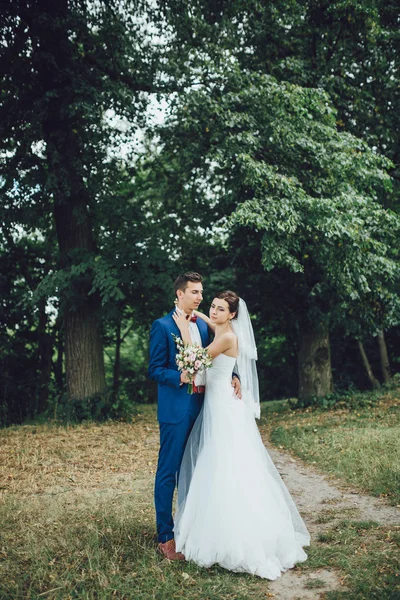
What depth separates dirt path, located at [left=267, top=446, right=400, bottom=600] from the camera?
409 cm

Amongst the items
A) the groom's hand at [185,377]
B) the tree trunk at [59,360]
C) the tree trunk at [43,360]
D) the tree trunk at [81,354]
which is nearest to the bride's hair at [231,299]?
the groom's hand at [185,377]

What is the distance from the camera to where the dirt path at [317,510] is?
4090mm

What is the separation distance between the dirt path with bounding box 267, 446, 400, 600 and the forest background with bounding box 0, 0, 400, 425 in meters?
4.16

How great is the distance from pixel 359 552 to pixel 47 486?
4.33 m

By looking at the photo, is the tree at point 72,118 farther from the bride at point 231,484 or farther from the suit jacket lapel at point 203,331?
the bride at point 231,484

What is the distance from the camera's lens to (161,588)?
4098 mm

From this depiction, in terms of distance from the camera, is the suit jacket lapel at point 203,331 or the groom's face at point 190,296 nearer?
the groom's face at point 190,296

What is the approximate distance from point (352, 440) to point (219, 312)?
5.19m

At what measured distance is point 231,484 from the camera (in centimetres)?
460

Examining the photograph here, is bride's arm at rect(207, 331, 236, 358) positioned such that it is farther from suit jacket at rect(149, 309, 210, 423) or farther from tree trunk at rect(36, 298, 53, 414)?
tree trunk at rect(36, 298, 53, 414)

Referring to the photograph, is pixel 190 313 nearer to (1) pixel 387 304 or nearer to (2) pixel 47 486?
(2) pixel 47 486

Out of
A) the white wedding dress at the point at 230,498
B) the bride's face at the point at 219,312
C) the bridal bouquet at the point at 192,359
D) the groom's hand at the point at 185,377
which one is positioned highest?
the bride's face at the point at 219,312

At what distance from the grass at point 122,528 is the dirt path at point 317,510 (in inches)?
1.9

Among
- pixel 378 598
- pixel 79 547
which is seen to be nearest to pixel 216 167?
pixel 79 547
